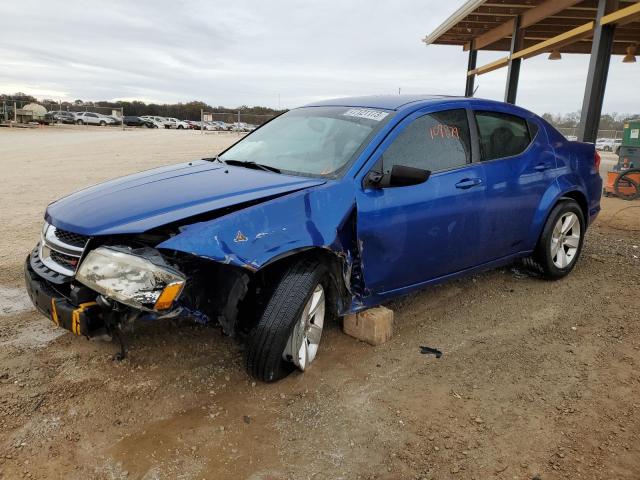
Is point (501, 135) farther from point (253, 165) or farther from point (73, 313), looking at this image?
point (73, 313)

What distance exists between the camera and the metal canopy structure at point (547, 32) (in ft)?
27.7

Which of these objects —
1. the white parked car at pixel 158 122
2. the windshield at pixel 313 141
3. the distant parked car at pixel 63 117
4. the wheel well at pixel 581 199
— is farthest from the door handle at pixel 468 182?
the white parked car at pixel 158 122

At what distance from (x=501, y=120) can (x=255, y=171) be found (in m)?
2.20

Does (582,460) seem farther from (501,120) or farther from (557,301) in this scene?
(501,120)

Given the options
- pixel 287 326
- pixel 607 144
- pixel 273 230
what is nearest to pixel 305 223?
pixel 273 230

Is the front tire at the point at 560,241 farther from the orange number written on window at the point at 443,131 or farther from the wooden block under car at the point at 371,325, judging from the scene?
the wooden block under car at the point at 371,325

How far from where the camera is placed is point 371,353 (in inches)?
133

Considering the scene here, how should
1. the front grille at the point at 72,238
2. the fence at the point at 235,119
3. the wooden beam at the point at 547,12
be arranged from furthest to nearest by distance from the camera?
1. the fence at the point at 235,119
2. the wooden beam at the point at 547,12
3. the front grille at the point at 72,238

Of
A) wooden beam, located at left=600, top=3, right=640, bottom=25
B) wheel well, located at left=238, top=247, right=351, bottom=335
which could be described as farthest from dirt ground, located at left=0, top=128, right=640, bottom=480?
wooden beam, located at left=600, top=3, right=640, bottom=25

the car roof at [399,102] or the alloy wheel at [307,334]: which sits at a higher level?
the car roof at [399,102]

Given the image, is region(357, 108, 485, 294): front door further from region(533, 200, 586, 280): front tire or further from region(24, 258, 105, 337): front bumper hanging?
region(24, 258, 105, 337): front bumper hanging

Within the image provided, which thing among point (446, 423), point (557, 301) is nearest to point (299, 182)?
point (446, 423)

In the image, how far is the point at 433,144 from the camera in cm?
363

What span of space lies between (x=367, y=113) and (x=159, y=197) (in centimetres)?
165
